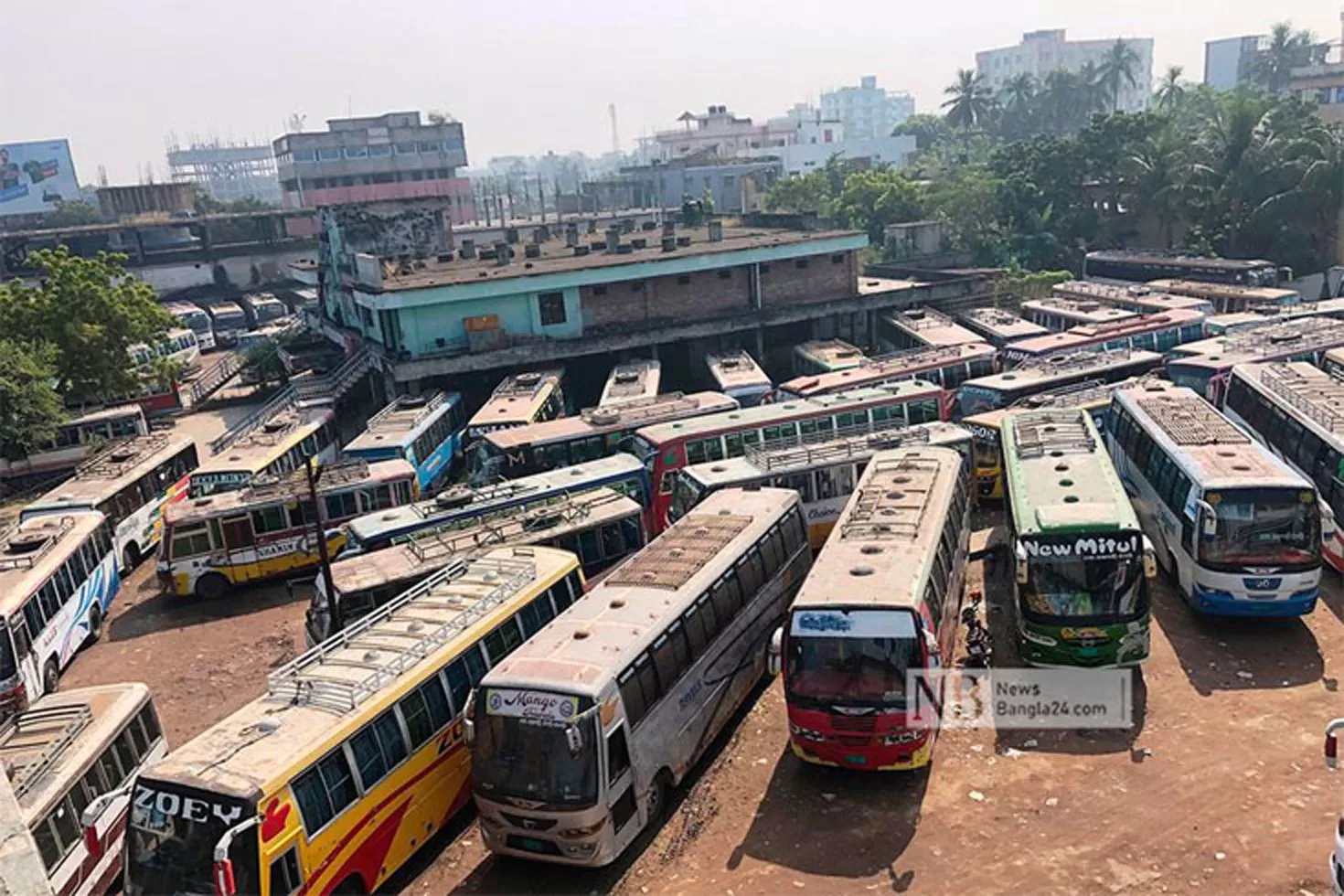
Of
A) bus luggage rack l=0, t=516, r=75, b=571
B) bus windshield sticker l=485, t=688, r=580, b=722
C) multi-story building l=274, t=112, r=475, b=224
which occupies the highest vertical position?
multi-story building l=274, t=112, r=475, b=224

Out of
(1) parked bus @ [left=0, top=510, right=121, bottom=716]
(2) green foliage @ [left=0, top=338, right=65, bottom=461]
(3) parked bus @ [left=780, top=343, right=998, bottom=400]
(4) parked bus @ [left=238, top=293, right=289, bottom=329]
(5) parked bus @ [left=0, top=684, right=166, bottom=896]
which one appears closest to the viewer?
(5) parked bus @ [left=0, top=684, right=166, bottom=896]

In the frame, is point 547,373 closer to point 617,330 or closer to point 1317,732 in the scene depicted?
point 617,330

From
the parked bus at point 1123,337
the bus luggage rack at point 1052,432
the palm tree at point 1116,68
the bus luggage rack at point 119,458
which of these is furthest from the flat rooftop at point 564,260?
Result: the palm tree at point 1116,68

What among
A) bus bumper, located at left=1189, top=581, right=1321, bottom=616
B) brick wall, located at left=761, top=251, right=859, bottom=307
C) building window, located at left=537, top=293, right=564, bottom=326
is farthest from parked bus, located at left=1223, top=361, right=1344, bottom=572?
building window, located at left=537, top=293, right=564, bottom=326

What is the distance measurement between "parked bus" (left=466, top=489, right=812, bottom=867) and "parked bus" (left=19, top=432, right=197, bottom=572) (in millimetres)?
16003

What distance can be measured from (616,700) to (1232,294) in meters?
36.8

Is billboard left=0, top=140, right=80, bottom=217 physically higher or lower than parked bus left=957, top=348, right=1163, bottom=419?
higher

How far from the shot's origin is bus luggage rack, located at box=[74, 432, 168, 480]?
25734mm

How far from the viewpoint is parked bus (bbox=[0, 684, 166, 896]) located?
1123 cm

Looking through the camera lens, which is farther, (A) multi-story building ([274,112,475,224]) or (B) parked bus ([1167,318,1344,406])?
(A) multi-story building ([274,112,475,224])

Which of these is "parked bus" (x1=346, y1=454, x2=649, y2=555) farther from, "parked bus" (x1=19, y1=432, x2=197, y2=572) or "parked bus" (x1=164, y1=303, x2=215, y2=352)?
"parked bus" (x1=164, y1=303, x2=215, y2=352)

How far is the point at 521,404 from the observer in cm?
2909

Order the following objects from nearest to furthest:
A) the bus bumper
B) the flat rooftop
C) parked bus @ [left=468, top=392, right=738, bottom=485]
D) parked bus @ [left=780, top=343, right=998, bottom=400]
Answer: the bus bumper, parked bus @ [left=468, top=392, right=738, bottom=485], parked bus @ [left=780, top=343, right=998, bottom=400], the flat rooftop

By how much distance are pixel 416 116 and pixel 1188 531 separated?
97644mm
